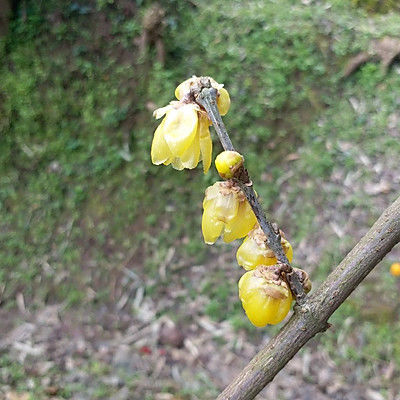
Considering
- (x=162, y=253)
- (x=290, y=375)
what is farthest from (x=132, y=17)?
(x=290, y=375)

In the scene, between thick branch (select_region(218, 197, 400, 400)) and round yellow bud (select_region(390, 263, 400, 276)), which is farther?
round yellow bud (select_region(390, 263, 400, 276))

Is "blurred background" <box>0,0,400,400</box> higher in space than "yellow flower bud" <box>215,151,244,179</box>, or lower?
lower

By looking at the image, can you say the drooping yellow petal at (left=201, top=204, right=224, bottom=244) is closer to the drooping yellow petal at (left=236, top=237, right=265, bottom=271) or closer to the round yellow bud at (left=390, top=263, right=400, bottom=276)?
the drooping yellow petal at (left=236, top=237, right=265, bottom=271)

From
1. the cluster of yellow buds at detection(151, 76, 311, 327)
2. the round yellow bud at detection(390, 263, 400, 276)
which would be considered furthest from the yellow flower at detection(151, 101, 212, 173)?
the round yellow bud at detection(390, 263, 400, 276)

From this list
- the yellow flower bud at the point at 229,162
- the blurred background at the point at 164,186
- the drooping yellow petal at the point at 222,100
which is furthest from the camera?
the blurred background at the point at 164,186

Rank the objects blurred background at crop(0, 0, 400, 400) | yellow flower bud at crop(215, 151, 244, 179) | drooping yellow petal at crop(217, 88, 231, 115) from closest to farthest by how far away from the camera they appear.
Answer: yellow flower bud at crop(215, 151, 244, 179) < drooping yellow petal at crop(217, 88, 231, 115) < blurred background at crop(0, 0, 400, 400)

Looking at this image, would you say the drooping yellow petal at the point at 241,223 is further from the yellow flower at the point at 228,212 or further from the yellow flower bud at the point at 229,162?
the yellow flower bud at the point at 229,162

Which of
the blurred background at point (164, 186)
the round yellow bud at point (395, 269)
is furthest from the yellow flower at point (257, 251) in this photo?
the round yellow bud at point (395, 269)

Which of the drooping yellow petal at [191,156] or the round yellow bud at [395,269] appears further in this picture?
the round yellow bud at [395,269]
